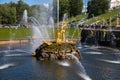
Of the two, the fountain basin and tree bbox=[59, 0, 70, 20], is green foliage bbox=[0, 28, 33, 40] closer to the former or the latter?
tree bbox=[59, 0, 70, 20]

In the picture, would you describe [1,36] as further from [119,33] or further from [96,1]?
[96,1]

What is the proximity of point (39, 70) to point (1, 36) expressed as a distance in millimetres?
64134

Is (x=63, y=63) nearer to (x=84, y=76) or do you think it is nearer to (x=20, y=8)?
(x=84, y=76)

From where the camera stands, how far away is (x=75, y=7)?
183m

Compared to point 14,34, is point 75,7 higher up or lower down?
higher up

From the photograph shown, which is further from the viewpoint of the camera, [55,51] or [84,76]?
[55,51]

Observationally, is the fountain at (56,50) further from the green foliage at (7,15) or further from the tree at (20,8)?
the tree at (20,8)

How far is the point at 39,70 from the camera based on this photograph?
53594 millimetres

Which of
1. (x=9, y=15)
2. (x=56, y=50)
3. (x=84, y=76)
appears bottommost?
(x=84, y=76)

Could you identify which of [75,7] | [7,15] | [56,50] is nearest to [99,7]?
[75,7]

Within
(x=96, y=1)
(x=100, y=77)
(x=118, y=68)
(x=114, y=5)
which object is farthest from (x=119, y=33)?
(x=114, y=5)

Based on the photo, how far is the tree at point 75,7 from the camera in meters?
183

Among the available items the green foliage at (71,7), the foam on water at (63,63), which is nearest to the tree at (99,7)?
the green foliage at (71,7)

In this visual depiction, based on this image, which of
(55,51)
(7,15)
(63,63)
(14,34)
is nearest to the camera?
(63,63)
